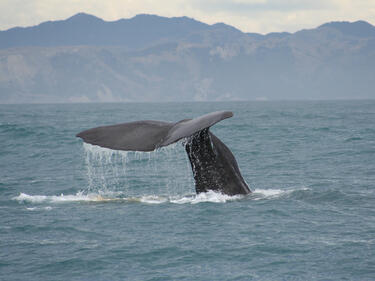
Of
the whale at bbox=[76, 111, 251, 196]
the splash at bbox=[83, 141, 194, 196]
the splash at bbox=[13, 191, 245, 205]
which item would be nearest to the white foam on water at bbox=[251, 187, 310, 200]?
the splash at bbox=[13, 191, 245, 205]

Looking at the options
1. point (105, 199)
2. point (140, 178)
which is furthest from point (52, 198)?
point (140, 178)

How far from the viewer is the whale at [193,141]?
7734mm

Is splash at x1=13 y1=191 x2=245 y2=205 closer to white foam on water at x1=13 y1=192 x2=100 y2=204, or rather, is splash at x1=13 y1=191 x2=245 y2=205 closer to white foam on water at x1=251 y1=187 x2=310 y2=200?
white foam on water at x1=13 y1=192 x2=100 y2=204

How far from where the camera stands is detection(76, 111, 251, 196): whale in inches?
305

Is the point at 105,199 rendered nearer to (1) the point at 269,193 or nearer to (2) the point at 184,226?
(2) the point at 184,226

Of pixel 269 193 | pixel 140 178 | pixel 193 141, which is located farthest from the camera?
pixel 140 178

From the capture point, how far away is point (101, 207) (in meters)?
10.9

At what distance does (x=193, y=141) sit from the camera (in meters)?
9.22

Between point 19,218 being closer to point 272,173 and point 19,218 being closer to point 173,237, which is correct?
point 173,237

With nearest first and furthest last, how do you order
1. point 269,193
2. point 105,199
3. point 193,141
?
1. point 193,141
2. point 105,199
3. point 269,193

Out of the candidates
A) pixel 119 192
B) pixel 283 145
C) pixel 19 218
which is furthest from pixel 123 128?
pixel 283 145

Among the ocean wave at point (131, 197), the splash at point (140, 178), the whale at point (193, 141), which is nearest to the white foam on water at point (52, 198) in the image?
the ocean wave at point (131, 197)

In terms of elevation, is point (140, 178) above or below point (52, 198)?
below

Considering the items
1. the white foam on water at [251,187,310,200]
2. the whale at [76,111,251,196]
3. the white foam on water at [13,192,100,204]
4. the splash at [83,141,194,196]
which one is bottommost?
the splash at [83,141,194,196]
